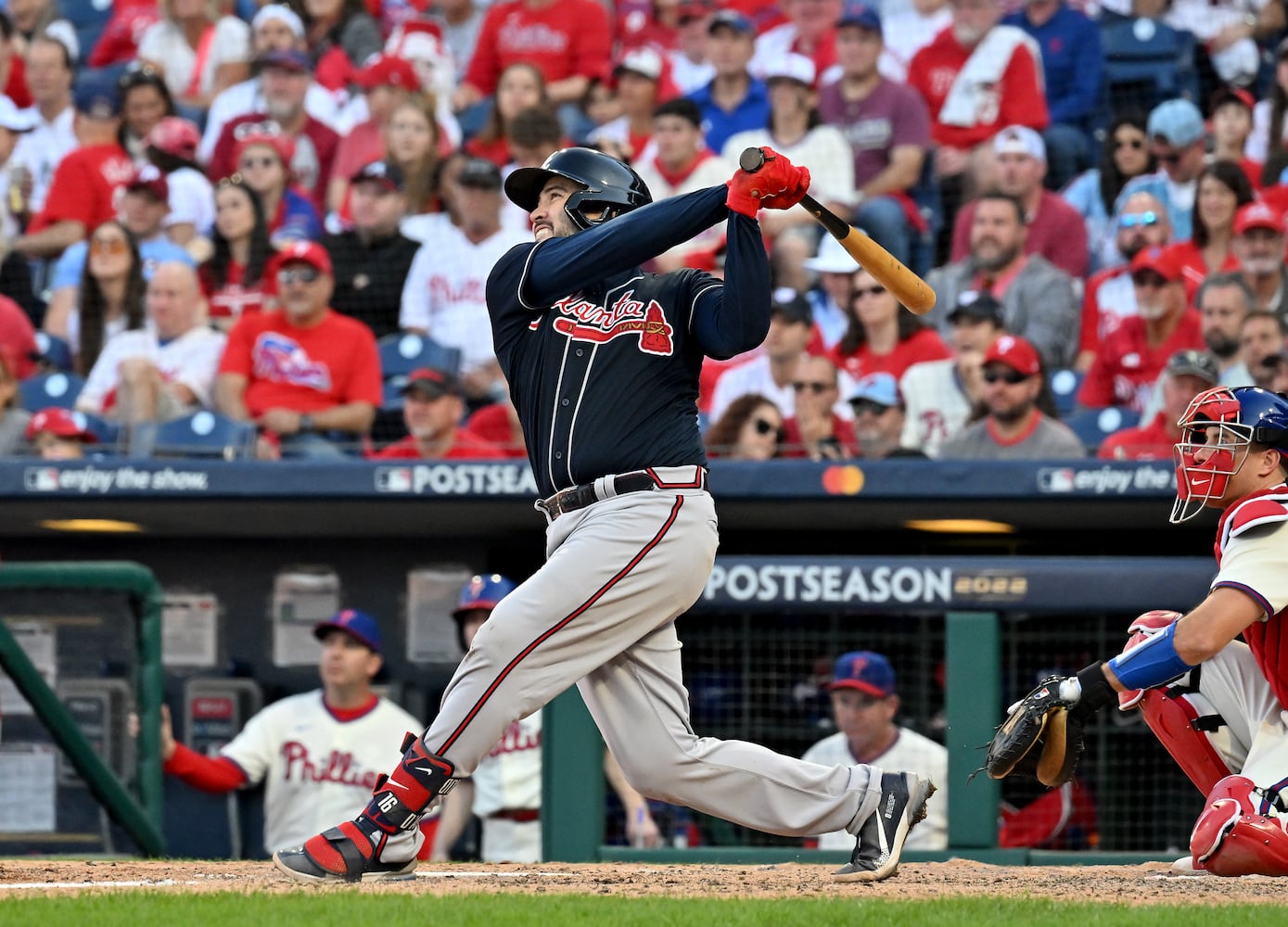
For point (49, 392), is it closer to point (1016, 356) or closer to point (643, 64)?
point (643, 64)

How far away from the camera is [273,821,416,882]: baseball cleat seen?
149 inches

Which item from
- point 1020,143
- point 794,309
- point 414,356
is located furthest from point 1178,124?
point 414,356

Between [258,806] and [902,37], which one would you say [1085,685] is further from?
[902,37]

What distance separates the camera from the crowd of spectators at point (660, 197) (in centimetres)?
732

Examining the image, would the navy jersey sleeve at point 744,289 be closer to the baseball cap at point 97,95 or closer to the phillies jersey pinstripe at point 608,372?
the phillies jersey pinstripe at point 608,372

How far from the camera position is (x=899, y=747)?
5992mm

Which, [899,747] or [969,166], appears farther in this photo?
[969,166]

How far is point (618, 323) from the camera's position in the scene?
12.9ft

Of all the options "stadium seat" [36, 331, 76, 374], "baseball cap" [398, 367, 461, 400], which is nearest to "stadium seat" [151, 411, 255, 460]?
"baseball cap" [398, 367, 461, 400]

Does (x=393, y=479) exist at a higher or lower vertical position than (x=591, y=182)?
lower

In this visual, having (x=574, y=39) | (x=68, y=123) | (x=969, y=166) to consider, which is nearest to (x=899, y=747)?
(x=969, y=166)

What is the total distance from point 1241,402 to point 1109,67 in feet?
16.8

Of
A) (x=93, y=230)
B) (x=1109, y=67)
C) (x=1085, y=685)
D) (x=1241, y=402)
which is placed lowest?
(x=1085, y=685)

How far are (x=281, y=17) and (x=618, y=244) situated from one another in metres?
7.30
